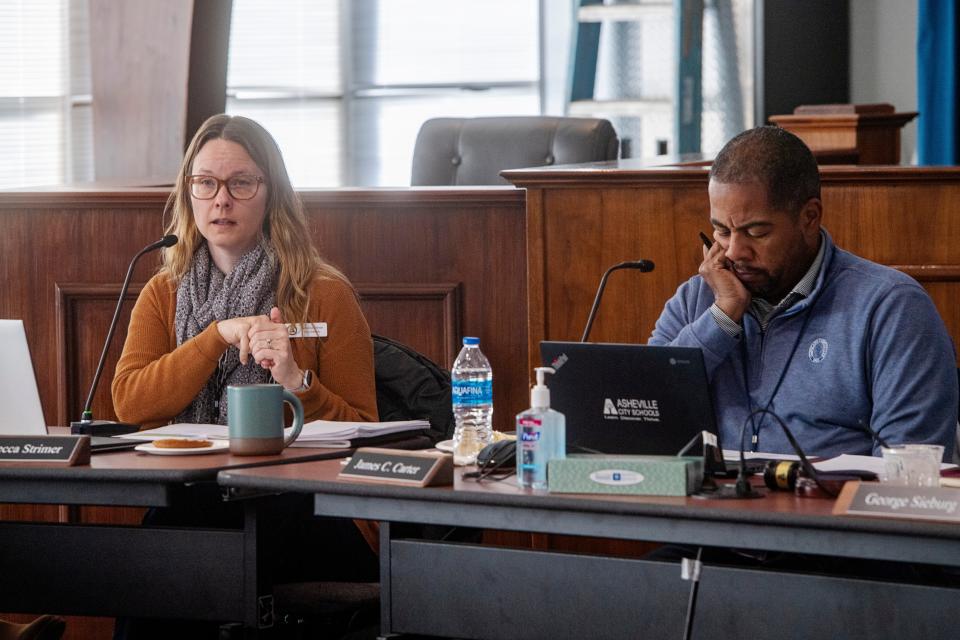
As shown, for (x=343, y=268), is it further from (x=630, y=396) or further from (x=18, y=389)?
(x=630, y=396)

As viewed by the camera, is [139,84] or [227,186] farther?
[139,84]

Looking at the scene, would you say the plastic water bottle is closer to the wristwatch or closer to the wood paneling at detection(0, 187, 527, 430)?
the wristwatch

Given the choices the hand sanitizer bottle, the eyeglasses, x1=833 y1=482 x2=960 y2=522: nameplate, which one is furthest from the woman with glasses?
x1=833 y1=482 x2=960 y2=522: nameplate

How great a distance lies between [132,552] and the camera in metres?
2.04

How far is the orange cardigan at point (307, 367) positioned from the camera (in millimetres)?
2406

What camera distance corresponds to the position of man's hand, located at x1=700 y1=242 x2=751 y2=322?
7.23 ft

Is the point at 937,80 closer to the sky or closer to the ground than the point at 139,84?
closer to the sky

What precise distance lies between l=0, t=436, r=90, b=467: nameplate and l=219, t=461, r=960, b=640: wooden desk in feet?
0.78

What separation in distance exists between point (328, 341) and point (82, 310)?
104 centimetres

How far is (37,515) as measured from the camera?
3.25 metres

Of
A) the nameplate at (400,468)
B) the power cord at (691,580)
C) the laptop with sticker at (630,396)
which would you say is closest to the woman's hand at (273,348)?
the nameplate at (400,468)

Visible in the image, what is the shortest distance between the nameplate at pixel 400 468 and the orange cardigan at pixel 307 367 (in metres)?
0.55

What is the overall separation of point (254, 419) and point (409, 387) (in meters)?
0.60

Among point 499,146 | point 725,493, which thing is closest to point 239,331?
point 725,493
